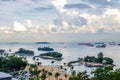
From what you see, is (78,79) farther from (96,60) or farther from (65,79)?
(96,60)

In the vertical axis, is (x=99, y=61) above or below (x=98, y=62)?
above

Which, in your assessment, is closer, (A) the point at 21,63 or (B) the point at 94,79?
(B) the point at 94,79

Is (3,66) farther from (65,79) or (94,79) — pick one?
(94,79)

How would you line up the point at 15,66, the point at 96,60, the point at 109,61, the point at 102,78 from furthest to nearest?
the point at 96,60 → the point at 109,61 → the point at 15,66 → the point at 102,78

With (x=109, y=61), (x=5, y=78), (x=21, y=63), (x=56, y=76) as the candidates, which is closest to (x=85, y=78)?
(x=5, y=78)

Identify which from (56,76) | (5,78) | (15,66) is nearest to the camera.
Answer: (5,78)

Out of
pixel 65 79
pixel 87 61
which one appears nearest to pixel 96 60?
pixel 87 61

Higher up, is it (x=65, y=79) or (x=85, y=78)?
(x=85, y=78)

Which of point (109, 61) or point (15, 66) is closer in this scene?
point (15, 66)

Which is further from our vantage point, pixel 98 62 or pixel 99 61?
pixel 98 62
